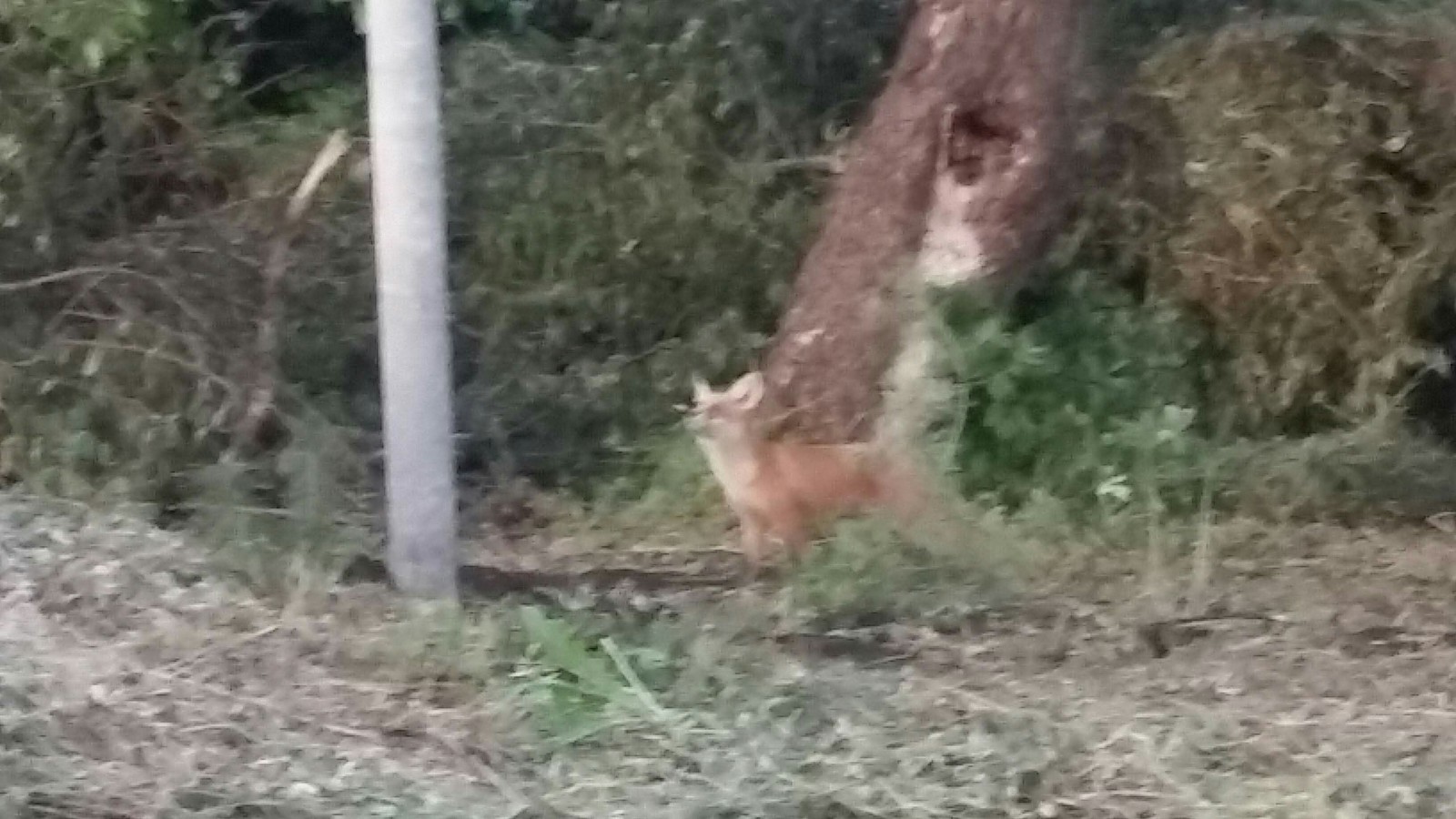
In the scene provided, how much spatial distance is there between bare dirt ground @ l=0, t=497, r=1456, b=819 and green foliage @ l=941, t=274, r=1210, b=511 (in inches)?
14.1

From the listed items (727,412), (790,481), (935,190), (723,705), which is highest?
(935,190)

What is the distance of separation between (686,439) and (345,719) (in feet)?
3.88

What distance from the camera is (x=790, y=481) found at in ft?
8.81

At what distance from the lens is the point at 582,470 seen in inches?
124

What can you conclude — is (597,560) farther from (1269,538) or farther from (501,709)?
(1269,538)

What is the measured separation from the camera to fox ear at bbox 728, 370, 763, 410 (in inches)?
109

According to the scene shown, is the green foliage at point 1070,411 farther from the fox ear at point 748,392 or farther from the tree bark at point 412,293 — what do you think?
the tree bark at point 412,293

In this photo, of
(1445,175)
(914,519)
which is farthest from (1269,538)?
(1445,175)

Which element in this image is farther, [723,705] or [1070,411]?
[1070,411]

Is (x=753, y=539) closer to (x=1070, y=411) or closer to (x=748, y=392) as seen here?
(x=748, y=392)

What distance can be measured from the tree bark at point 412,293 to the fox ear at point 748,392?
53 cm

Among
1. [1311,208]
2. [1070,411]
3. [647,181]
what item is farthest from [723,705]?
[1311,208]

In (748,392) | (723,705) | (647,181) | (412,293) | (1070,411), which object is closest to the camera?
(723,705)

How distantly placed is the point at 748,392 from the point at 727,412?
0.08 meters
